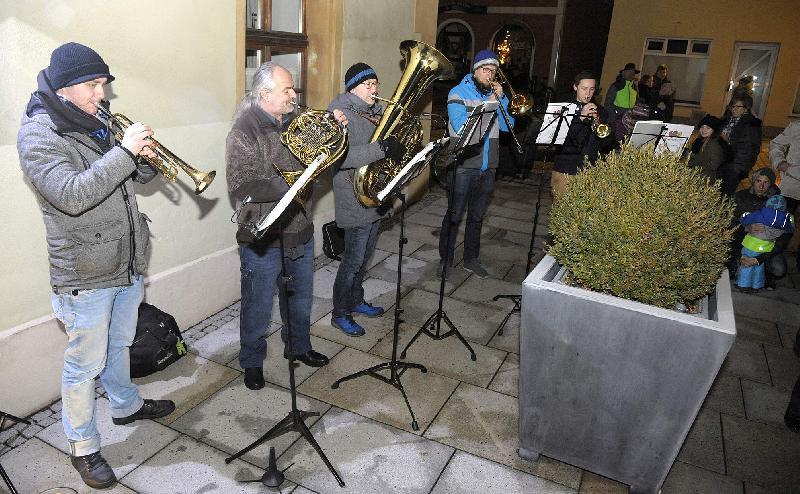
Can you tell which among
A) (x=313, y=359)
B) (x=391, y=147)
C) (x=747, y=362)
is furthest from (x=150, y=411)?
(x=747, y=362)

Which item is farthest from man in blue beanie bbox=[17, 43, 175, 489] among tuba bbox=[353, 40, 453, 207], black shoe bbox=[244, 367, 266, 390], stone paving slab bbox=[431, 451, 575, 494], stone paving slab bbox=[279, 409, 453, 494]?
stone paving slab bbox=[431, 451, 575, 494]

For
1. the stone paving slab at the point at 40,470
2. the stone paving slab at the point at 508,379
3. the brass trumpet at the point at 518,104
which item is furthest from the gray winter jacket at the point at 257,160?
the brass trumpet at the point at 518,104

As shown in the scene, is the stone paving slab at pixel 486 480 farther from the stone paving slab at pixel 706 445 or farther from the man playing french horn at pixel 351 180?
the man playing french horn at pixel 351 180

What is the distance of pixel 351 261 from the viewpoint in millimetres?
4699

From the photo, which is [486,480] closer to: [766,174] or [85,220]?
[85,220]

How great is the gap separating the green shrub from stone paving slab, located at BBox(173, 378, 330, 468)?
7.00 feet

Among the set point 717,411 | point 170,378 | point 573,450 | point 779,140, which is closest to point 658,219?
point 573,450

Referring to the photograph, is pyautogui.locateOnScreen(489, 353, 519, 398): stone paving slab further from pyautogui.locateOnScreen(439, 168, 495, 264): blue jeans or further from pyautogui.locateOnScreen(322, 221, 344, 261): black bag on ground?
pyautogui.locateOnScreen(322, 221, 344, 261): black bag on ground

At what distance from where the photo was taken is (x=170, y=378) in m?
4.15

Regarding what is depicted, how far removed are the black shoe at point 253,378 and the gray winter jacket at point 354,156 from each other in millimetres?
1347

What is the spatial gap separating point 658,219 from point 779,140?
208 inches

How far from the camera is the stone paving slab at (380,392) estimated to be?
12.7 feet

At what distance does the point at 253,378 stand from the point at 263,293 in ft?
2.29

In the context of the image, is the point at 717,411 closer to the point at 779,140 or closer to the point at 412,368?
the point at 412,368
